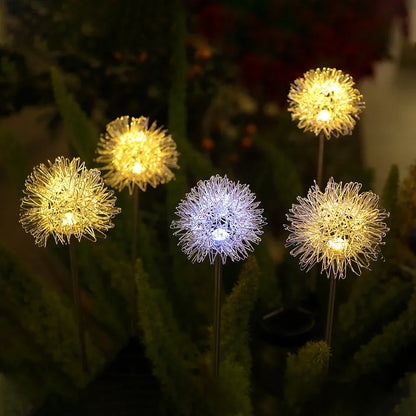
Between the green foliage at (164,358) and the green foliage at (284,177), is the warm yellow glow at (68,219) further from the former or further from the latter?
the green foliage at (284,177)

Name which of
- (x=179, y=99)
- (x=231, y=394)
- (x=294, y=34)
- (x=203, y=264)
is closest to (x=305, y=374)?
(x=231, y=394)

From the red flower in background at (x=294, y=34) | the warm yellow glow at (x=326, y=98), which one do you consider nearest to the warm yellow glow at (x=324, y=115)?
the warm yellow glow at (x=326, y=98)

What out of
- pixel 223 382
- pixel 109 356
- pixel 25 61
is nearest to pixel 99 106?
pixel 25 61

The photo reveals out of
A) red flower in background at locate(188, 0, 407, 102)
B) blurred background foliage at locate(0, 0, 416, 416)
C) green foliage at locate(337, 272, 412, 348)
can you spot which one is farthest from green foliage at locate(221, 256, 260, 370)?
red flower in background at locate(188, 0, 407, 102)

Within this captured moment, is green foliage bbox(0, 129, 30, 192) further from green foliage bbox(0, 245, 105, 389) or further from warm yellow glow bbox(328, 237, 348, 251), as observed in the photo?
warm yellow glow bbox(328, 237, 348, 251)

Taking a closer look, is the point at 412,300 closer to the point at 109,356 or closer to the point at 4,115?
the point at 109,356

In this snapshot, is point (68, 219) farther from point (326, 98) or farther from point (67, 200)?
point (326, 98)

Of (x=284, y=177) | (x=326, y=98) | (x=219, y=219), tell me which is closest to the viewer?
(x=219, y=219)
